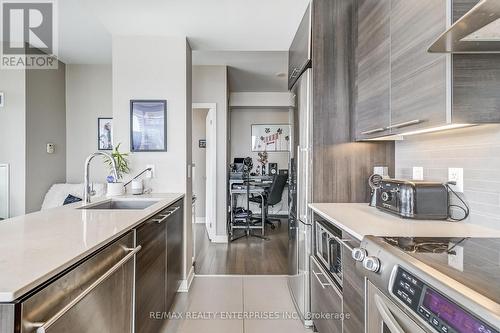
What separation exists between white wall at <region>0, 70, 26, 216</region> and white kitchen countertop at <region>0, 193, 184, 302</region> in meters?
2.40

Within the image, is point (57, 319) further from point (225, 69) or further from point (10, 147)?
point (225, 69)

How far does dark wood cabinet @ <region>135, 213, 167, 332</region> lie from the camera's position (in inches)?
58.1

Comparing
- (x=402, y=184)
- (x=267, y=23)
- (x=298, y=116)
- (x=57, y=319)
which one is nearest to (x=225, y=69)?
(x=267, y=23)

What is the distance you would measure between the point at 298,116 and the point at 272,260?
1999 mm

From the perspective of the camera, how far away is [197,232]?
489 cm

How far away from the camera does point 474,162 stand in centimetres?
138

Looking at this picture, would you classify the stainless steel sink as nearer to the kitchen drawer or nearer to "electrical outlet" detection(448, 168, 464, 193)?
the kitchen drawer

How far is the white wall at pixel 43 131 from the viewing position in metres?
3.48

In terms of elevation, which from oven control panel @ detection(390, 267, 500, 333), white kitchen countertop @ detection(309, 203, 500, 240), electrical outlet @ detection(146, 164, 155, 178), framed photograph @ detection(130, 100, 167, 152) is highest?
framed photograph @ detection(130, 100, 167, 152)

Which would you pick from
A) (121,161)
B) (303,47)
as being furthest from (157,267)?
(303,47)

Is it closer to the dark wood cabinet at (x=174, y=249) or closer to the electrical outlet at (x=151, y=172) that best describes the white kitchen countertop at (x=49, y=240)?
the dark wood cabinet at (x=174, y=249)

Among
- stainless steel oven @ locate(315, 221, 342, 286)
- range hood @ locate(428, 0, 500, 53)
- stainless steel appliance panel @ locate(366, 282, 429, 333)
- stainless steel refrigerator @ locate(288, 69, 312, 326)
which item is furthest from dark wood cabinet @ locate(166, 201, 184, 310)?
range hood @ locate(428, 0, 500, 53)

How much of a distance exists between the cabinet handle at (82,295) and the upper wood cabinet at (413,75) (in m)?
1.51

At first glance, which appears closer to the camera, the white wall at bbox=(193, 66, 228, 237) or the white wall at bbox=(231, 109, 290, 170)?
the white wall at bbox=(193, 66, 228, 237)
